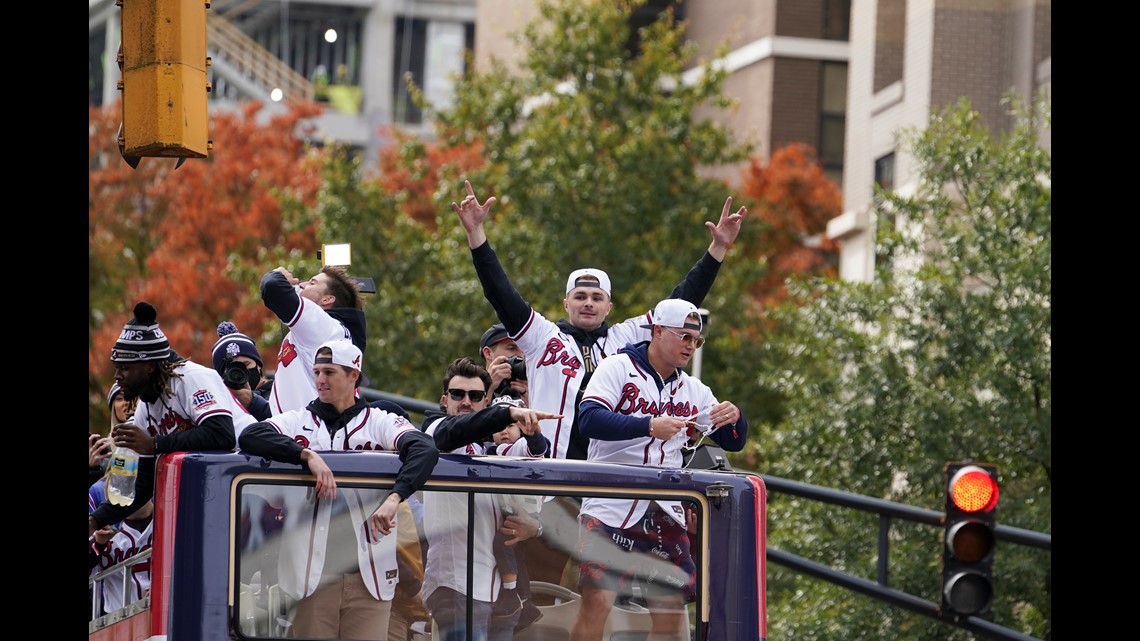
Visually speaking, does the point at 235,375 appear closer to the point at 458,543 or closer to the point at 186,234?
the point at 458,543

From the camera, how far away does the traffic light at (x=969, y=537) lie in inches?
398

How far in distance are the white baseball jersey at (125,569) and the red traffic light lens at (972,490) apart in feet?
15.1

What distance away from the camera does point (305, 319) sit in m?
8.20

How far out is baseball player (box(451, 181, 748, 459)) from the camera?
8719 mm

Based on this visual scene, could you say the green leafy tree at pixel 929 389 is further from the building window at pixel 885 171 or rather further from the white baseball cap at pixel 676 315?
the white baseball cap at pixel 676 315

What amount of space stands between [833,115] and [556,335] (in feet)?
111

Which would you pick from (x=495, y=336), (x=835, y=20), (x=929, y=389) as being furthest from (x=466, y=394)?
(x=835, y=20)

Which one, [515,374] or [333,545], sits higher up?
[515,374]

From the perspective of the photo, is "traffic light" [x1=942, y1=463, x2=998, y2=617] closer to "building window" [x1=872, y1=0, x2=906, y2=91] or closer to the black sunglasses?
the black sunglasses

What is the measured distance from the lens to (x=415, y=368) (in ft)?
84.6

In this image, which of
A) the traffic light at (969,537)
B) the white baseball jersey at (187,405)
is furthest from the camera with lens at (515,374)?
the traffic light at (969,537)

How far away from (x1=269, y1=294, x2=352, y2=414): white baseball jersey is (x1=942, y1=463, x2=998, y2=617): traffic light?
3.81 meters

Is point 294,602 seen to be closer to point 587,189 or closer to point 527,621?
point 527,621
